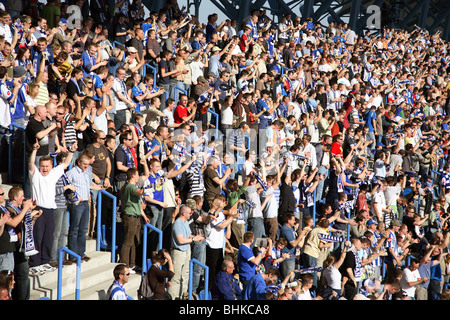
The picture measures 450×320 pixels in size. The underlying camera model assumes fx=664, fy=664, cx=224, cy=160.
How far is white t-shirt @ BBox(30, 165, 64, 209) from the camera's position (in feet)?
24.9

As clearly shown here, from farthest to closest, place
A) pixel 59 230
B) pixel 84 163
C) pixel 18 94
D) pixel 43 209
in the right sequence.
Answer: pixel 18 94 < pixel 84 163 < pixel 59 230 < pixel 43 209

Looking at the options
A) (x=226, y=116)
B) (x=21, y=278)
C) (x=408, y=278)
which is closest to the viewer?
(x=21, y=278)

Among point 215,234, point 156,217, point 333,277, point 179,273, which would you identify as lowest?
point 333,277

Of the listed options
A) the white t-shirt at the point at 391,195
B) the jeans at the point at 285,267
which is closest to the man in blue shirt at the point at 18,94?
the jeans at the point at 285,267

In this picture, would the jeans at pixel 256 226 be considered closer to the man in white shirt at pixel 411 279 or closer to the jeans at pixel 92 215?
the man in white shirt at pixel 411 279

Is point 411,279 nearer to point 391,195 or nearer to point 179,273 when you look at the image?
point 391,195

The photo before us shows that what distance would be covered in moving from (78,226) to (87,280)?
662 mm

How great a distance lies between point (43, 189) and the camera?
7.59 m

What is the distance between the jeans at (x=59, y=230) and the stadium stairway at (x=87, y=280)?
0.25 meters

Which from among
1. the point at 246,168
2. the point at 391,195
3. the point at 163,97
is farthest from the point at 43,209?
the point at 391,195

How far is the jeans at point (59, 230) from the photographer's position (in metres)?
7.80

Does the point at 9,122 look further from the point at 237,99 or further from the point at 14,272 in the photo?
the point at 237,99

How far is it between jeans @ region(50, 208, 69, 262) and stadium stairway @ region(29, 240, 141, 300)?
246 mm

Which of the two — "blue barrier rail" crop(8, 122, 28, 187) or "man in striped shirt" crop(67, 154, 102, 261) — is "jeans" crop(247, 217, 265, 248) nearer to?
"man in striped shirt" crop(67, 154, 102, 261)
